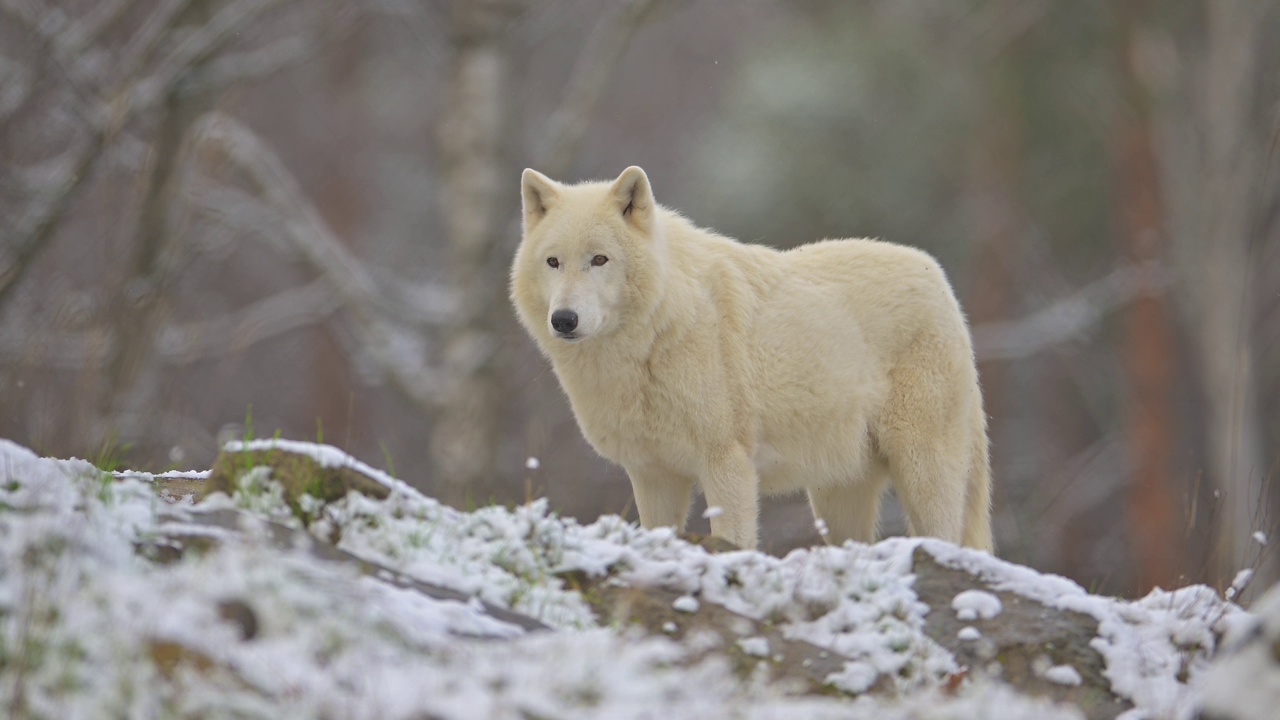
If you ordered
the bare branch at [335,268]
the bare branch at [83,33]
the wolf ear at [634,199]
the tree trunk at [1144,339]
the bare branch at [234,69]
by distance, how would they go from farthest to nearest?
the tree trunk at [1144,339] < the bare branch at [335,268] < the bare branch at [234,69] < the bare branch at [83,33] < the wolf ear at [634,199]

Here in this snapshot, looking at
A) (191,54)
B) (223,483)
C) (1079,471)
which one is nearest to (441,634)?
(223,483)

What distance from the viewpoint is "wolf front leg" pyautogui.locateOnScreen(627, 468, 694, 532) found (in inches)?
253

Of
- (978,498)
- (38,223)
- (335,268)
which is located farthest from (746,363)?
(335,268)

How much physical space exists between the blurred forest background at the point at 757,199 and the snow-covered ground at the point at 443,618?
8675mm

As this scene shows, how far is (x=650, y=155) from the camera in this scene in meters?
23.8

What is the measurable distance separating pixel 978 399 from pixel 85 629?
4.86 meters

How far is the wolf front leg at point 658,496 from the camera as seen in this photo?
6.41m

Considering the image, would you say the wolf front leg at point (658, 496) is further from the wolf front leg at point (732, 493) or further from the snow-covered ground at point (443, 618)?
the snow-covered ground at point (443, 618)

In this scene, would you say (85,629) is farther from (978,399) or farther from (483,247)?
(483,247)

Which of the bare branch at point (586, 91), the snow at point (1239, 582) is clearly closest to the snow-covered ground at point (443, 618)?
the snow at point (1239, 582)

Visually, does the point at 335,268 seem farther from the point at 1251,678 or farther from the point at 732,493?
the point at 1251,678

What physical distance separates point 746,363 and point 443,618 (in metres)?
2.69

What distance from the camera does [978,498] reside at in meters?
7.05

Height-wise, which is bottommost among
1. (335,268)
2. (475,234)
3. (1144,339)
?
(335,268)
